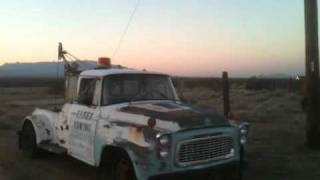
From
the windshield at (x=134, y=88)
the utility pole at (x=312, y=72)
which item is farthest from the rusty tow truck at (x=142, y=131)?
the utility pole at (x=312, y=72)

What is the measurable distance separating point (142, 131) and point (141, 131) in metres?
0.02

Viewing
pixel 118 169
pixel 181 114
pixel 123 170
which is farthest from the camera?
pixel 118 169

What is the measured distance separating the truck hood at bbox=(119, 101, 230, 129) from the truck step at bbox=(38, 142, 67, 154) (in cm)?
239

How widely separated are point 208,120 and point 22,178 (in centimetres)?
441

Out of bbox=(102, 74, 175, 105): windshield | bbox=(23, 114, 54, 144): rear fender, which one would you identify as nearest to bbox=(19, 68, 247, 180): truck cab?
bbox=(102, 74, 175, 105): windshield

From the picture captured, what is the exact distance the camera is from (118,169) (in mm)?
8891

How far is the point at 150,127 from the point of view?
Answer: 27.4 ft

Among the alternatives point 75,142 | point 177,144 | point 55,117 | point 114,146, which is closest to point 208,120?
point 177,144

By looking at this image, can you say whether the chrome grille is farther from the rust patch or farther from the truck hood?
the rust patch

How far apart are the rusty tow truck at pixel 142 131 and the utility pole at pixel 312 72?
4.37m

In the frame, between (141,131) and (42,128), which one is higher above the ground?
(141,131)

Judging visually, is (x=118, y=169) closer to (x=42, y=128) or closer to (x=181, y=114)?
(x=181, y=114)

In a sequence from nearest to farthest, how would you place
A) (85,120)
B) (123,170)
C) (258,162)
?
(123,170)
(85,120)
(258,162)

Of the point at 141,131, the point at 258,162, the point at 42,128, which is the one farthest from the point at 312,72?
the point at 141,131
